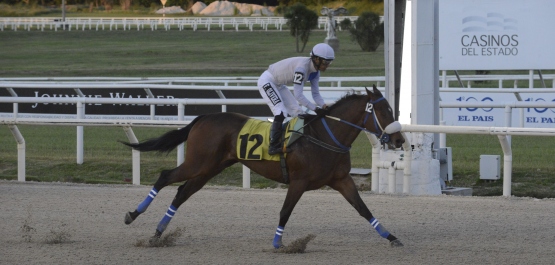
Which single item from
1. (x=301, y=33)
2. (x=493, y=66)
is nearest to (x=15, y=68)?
(x=301, y=33)

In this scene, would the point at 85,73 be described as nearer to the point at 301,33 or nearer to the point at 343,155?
the point at 301,33

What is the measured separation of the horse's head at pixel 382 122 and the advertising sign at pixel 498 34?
31.7 ft

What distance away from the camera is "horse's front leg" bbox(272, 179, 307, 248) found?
20.7 feet

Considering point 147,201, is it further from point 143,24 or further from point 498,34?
point 143,24

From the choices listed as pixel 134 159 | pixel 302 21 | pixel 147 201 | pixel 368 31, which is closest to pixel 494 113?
pixel 134 159

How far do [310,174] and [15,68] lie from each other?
1140 inches

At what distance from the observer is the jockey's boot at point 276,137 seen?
257 inches

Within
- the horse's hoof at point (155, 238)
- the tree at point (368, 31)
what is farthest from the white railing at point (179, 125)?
the tree at point (368, 31)

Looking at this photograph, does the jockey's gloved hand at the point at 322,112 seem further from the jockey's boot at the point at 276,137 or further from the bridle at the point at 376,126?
the jockey's boot at the point at 276,137

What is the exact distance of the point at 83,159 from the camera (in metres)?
11.2

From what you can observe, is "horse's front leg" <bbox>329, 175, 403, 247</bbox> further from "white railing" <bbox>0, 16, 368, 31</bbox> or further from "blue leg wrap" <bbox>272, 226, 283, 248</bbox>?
"white railing" <bbox>0, 16, 368, 31</bbox>

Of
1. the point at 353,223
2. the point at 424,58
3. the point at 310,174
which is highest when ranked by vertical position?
the point at 424,58

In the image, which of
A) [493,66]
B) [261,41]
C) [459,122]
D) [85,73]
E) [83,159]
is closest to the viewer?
[83,159]

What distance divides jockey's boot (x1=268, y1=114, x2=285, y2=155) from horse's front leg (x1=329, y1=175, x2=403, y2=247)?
0.47m
